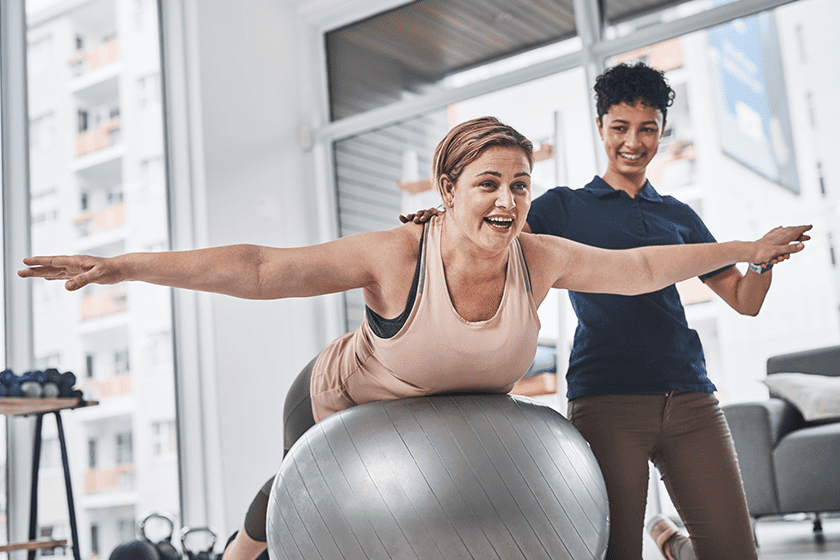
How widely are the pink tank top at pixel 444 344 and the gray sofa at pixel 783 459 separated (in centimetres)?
191

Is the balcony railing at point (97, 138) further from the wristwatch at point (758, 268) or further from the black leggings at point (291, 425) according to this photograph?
the wristwatch at point (758, 268)

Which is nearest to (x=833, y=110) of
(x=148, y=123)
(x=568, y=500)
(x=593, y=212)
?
(x=593, y=212)

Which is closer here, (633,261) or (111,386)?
(633,261)

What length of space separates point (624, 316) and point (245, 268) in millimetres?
820

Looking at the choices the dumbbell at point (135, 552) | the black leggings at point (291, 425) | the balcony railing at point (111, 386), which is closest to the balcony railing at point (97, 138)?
the balcony railing at point (111, 386)

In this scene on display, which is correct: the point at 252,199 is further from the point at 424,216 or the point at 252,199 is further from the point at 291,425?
the point at 424,216

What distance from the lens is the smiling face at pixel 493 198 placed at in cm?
135

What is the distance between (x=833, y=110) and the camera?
143 inches

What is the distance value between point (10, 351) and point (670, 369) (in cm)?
279

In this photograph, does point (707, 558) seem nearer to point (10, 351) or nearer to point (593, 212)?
point (593, 212)

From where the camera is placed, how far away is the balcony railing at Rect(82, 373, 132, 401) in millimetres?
3803

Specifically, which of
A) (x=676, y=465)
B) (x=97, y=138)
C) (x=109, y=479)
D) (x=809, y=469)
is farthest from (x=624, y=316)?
(x=97, y=138)

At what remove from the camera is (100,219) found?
3.95 m

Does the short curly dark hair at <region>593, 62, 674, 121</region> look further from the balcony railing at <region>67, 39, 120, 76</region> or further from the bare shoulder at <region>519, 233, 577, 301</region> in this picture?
the balcony railing at <region>67, 39, 120, 76</region>
